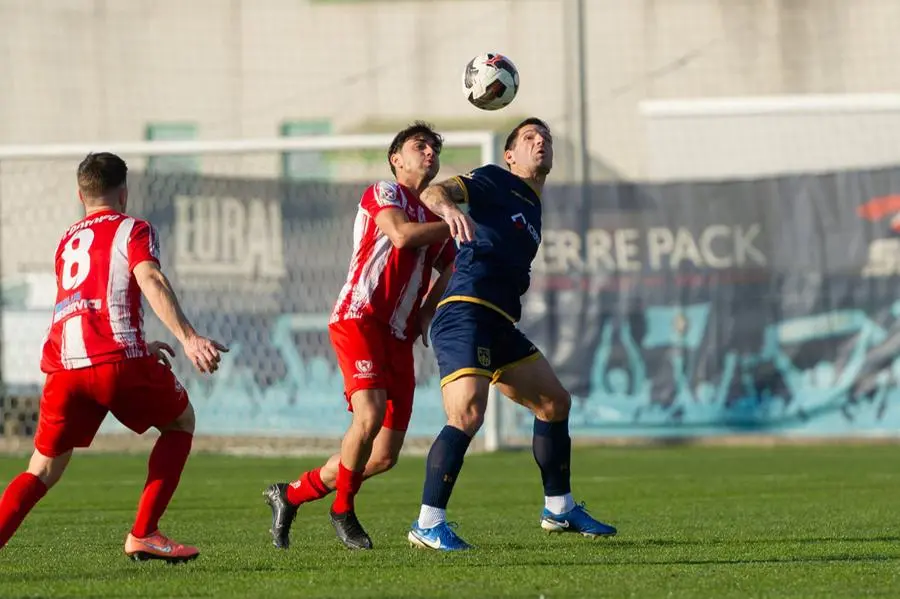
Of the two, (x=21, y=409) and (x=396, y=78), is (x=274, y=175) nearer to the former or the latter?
(x=21, y=409)

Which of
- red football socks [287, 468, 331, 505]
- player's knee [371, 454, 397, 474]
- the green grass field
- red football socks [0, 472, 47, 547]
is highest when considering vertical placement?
red football socks [0, 472, 47, 547]

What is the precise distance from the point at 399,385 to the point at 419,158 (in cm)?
119

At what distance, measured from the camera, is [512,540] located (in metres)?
8.67

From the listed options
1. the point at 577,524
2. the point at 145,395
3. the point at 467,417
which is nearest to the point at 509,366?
the point at 467,417

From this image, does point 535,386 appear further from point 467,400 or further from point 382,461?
point 382,461

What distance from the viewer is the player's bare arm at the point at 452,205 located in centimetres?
767

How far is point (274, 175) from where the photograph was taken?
770 inches

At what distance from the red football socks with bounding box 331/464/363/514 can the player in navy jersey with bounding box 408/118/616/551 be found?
41 centimetres

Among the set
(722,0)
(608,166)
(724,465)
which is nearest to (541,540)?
(724,465)

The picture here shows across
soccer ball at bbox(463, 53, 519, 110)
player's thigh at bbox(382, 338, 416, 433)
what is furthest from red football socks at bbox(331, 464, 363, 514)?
soccer ball at bbox(463, 53, 519, 110)

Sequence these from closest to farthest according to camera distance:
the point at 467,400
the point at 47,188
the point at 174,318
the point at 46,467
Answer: the point at 174,318
the point at 46,467
the point at 467,400
the point at 47,188

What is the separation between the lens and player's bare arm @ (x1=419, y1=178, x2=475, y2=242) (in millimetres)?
7668

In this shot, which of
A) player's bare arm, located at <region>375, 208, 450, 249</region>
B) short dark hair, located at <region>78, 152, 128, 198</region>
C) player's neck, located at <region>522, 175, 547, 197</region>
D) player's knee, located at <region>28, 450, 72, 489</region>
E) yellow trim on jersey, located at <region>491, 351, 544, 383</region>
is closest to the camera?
player's knee, located at <region>28, 450, 72, 489</region>

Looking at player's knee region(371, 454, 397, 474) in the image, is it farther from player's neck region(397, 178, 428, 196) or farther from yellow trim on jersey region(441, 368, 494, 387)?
player's neck region(397, 178, 428, 196)
